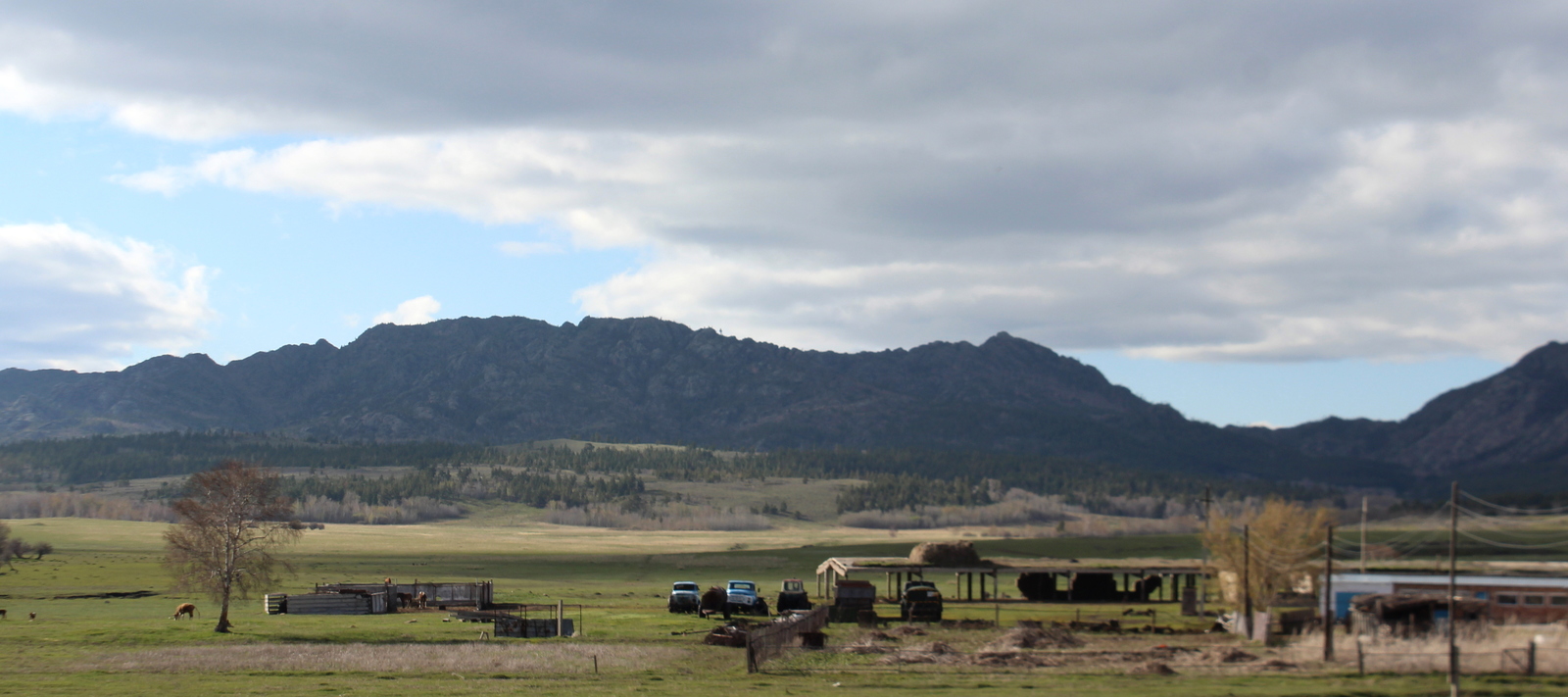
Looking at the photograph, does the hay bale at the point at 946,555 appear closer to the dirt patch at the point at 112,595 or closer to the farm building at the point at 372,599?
the farm building at the point at 372,599

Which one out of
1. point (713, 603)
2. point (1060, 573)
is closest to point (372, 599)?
point (713, 603)

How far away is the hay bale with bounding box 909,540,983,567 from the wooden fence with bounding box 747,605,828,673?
28943 mm

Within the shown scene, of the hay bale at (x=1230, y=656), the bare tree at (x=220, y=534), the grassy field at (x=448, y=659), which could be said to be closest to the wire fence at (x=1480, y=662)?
the grassy field at (x=448, y=659)

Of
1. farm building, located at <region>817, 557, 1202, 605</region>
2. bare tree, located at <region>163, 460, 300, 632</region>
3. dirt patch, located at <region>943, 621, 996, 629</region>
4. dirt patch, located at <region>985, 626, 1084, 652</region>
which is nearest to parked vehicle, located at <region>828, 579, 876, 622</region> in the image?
dirt patch, located at <region>943, 621, 996, 629</region>

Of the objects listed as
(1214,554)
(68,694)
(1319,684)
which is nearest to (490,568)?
(1214,554)

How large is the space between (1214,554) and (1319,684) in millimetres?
47732

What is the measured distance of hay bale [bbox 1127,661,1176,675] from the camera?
3844cm

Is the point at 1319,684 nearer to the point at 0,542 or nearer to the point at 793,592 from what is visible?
the point at 793,592

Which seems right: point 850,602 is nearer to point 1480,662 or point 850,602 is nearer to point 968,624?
point 968,624

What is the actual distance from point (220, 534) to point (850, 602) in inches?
1217

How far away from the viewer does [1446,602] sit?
166ft

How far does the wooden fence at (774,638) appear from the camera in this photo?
1606 inches

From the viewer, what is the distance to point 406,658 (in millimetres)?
44094

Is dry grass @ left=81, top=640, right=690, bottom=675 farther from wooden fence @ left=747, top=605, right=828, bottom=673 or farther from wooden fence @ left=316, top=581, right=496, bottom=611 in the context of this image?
wooden fence @ left=316, top=581, right=496, bottom=611
